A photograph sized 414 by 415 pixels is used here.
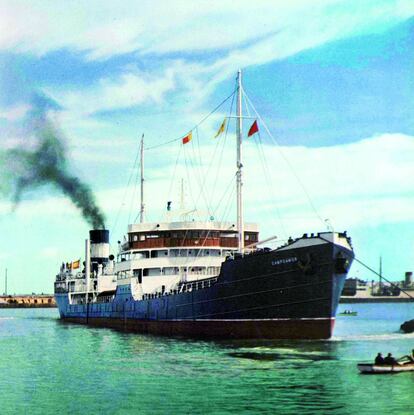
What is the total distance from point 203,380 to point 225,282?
45.3ft

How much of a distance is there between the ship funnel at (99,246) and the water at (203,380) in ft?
108

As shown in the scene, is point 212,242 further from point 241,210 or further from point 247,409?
point 247,409

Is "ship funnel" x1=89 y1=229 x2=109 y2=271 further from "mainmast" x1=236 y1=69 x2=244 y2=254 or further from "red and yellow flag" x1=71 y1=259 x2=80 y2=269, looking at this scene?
"mainmast" x1=236 y1=69 x2=244 y2=254

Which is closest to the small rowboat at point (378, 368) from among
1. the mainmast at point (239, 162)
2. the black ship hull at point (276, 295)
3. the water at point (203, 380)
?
the water at point (203, 380)

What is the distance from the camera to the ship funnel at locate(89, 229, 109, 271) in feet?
246

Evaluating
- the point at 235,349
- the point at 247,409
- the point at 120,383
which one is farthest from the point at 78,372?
the point at 247,409

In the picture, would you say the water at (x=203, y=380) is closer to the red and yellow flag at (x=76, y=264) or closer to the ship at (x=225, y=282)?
the ship at (x=225, y=282)

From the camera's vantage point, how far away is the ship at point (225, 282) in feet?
127

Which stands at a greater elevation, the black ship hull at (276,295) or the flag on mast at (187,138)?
the flag on mast at (187,138)

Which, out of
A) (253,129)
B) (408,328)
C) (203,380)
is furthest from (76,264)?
(203,380)

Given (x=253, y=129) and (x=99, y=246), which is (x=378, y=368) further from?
(x=99, y=246)

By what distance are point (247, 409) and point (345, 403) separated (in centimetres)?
320

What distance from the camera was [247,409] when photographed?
22484 millimetres

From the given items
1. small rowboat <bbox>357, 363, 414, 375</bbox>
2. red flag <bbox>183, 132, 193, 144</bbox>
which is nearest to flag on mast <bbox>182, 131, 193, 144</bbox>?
red flag <bbox>183, 132, 193, 144</bbox>
